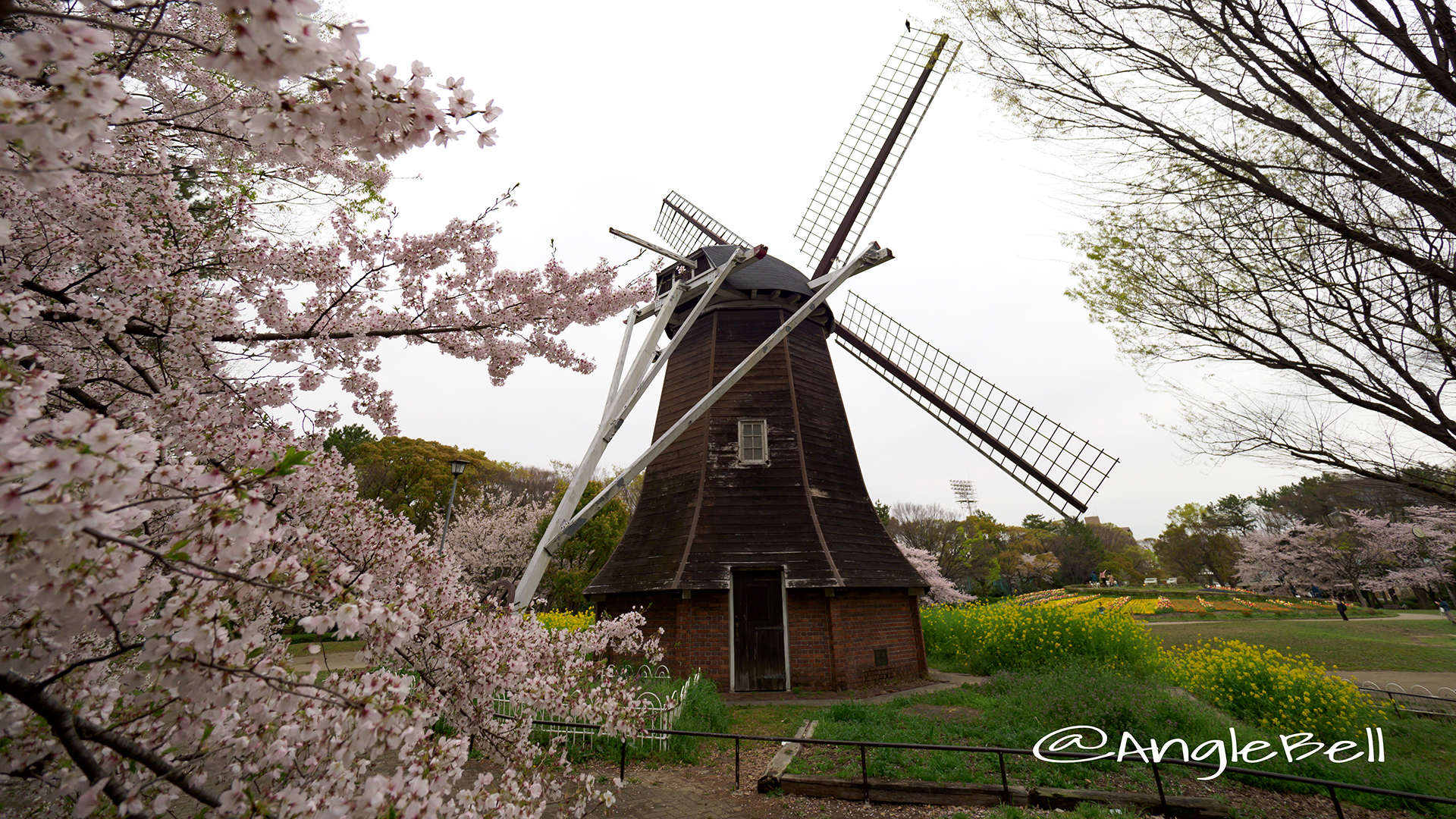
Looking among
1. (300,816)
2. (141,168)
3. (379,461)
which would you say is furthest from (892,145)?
(379,461)

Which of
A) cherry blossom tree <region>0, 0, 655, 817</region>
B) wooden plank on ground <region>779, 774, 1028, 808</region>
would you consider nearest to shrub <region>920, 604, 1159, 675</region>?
wooden plank on ground <region>779, 774, 1028, 808</region>

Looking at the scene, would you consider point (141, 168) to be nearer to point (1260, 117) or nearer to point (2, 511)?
point (2, 511)

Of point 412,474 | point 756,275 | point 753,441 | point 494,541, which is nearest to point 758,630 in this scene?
point 753,441

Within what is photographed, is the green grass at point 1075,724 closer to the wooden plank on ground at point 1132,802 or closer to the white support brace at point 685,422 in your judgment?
the wooden plank on ground at point 1132,802

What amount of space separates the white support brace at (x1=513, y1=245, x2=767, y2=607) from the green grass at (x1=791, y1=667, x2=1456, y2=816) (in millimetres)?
3662

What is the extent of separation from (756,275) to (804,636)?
26.0 feet

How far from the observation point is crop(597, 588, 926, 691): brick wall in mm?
10461

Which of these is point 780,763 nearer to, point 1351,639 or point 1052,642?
point 1052,642

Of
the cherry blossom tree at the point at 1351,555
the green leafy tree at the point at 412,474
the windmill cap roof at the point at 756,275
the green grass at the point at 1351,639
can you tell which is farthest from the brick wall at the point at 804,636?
the cherry blossom tree at the point at 1351,555

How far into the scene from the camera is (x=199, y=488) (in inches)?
67.8

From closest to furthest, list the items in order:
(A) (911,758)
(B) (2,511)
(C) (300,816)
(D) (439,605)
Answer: (B) (2,511) < (C) (300,816) < (D) (439,605) < (A) (911,758)

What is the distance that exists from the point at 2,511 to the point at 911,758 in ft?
23.8

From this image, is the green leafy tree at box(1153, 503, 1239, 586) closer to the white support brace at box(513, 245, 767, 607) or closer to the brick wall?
the brick wall

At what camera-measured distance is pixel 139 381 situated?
3.33 m
